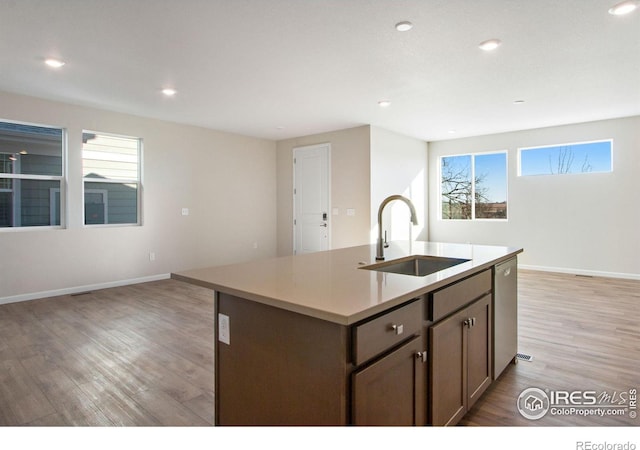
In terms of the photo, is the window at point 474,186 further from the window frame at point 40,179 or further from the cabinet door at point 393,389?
the window frame at point 40,179

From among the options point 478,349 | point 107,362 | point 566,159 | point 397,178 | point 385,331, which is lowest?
point 107,362

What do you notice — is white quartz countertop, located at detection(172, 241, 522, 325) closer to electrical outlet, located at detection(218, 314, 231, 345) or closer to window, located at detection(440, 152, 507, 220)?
electrical outlet, located at detection(218, 314, 231, 345)

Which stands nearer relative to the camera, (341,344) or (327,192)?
(341,344)

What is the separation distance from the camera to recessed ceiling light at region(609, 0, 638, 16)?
2560 mm

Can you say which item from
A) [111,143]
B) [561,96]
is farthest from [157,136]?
[561,96]

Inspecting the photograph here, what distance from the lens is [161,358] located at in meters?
2.87

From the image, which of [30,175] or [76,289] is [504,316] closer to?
[76,289]

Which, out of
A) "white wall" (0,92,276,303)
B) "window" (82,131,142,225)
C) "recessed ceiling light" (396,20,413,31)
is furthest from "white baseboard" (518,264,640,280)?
"window" (82,131,142,225)

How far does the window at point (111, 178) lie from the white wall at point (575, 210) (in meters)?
6.09

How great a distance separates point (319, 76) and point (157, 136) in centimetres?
316

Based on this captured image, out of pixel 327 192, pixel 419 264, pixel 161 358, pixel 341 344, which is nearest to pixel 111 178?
pixel 327 192

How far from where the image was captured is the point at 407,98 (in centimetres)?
477

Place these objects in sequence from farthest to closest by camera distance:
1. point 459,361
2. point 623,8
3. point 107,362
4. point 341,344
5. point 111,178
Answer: point 111,178
point 107,362
point 623,8
point 459,361
point 341,344

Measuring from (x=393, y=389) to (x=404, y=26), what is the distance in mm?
2609
